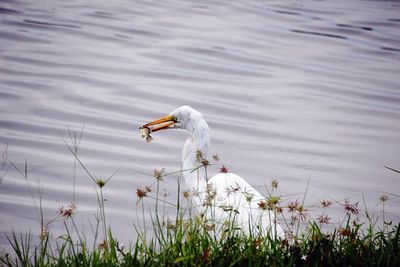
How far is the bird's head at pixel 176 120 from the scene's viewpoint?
6.67 m

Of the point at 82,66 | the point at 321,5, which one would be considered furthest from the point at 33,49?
the point at 321,5

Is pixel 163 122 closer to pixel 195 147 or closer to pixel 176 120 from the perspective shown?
pixel 176 120

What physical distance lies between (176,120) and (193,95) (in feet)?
15.1

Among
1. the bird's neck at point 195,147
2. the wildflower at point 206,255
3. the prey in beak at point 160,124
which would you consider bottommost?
the wildflower at point 206,255

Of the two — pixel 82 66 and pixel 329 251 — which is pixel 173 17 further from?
pixel 329 251

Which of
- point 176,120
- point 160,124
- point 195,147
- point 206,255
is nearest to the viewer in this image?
point 206,255

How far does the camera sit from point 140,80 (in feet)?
39.8

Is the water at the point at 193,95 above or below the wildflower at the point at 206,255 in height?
above

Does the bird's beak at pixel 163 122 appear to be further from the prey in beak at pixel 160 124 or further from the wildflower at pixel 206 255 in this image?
the wildflower at pixel 206 255

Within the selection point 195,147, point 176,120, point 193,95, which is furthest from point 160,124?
point 193,95

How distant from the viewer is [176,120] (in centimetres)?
681

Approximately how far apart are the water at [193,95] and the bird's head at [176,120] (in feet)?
3.27

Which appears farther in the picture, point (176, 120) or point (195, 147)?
point (176, 120)

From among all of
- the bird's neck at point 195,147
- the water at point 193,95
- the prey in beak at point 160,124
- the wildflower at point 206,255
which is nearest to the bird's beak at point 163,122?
the prey in beak at point 160,124
